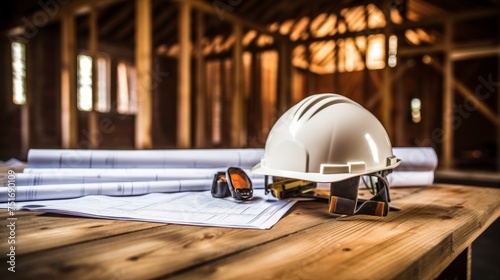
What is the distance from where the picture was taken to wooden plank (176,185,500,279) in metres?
0.50

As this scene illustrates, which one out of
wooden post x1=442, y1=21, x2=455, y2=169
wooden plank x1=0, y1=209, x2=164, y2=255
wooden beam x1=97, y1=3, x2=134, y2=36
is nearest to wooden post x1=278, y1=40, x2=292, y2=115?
wooden post x1=442, y1=21, x2=455, y2=169

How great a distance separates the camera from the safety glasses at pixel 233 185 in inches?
39.5

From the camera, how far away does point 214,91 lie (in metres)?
9.57

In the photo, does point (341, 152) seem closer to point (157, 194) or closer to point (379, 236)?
point (379, 236)

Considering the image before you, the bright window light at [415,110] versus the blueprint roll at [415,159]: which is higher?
the bright window light at [415,110]

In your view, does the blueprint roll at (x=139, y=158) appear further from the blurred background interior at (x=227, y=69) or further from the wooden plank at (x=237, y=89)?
the wooden plank at (x=237, y=89)

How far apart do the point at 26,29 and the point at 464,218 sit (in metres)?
7.62

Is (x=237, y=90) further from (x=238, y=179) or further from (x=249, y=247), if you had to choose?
(x=249, y=247)

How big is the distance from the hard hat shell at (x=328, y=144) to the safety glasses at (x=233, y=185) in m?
0.10

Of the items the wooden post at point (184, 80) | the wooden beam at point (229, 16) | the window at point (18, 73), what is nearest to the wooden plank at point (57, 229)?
the wooden post at point (184, 80)

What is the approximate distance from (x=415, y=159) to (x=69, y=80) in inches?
197

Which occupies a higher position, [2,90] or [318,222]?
[2,90]

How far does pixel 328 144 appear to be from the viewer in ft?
2.84

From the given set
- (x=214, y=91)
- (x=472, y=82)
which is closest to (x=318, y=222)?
(x=214, y=91)
